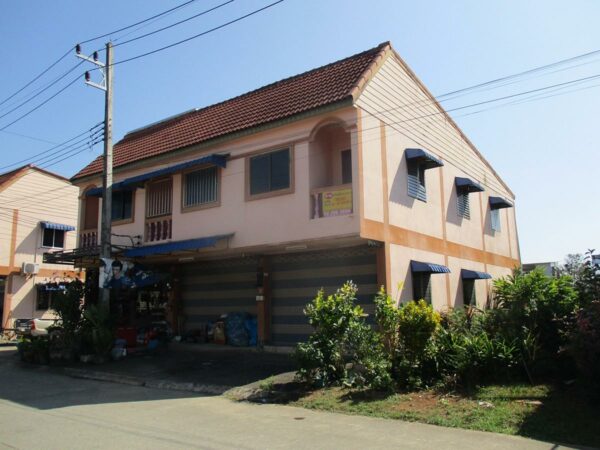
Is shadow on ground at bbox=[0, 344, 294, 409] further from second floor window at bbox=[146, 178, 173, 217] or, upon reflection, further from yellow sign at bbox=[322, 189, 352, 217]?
second floor window at bbox=[146, 178, 173, 217]

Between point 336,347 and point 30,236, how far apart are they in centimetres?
2449

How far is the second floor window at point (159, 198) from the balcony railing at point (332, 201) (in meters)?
5.92

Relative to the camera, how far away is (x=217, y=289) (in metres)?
17.0

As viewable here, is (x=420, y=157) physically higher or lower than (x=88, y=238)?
higher

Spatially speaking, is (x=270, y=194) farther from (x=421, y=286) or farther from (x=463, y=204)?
(x=463, y=204)

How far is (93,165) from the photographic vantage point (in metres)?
20.0

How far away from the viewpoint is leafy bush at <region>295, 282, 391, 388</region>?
389 inches

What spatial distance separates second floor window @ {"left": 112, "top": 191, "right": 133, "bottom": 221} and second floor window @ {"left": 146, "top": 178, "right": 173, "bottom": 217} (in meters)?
1.20

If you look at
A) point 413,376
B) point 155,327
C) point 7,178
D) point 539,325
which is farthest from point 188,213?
point 7,178

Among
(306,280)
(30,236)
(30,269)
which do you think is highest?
(30,236)

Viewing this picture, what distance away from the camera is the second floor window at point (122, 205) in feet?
59.8

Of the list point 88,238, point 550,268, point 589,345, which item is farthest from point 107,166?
point 550,268

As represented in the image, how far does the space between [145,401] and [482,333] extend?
6.64m

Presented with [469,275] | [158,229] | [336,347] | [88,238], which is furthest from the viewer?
[88,238]
